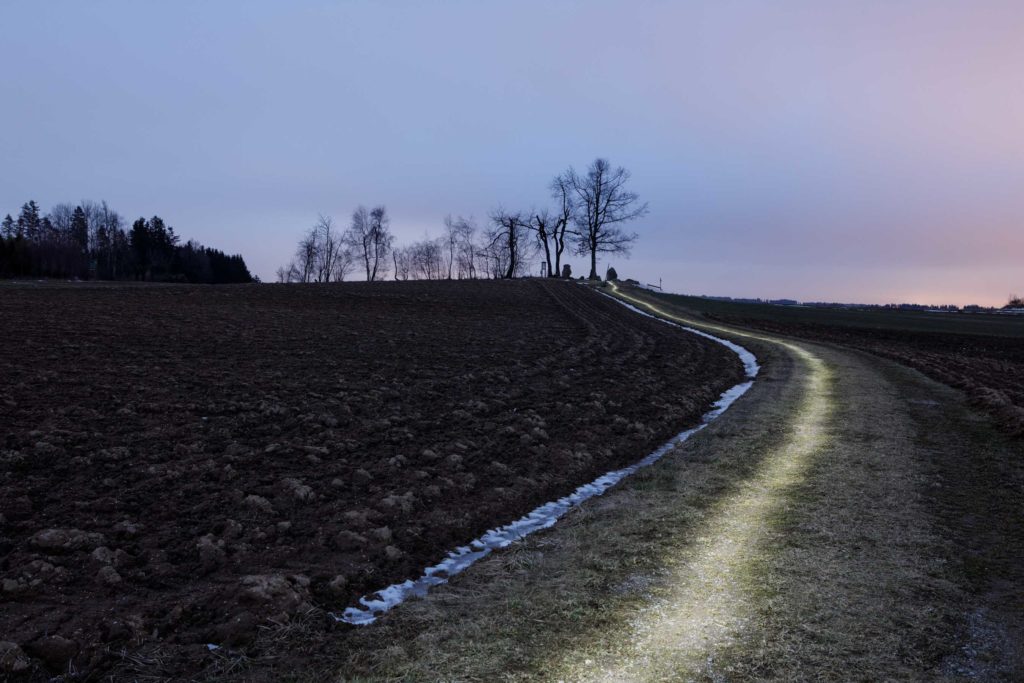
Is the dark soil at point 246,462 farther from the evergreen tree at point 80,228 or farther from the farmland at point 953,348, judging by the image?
the evergreen tree at point 80,228

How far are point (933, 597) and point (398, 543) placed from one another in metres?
5.71

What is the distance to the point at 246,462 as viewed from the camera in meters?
9.07

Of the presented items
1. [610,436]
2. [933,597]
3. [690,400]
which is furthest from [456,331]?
[933,597]

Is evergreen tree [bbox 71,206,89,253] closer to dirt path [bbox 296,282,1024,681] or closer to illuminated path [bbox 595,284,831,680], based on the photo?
dirt path [bbox 296,282,1024,681]

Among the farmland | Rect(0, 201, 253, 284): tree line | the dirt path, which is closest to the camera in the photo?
the dirt path

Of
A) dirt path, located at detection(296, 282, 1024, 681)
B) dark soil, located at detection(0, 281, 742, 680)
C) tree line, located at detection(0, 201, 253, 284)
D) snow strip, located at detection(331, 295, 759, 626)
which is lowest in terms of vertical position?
snow strip, located at detection(331, 295, 759, 626)

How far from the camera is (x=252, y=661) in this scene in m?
4.79

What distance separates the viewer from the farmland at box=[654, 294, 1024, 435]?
16797 millimetres

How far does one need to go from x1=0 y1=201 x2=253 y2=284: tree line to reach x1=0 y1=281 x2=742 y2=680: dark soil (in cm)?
7732

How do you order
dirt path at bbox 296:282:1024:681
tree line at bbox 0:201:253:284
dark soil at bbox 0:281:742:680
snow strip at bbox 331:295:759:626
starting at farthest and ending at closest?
tree line at bbox 0:201:253:284, snow strip at bbox 331:295:759:626, dark soil at bbox 0:281:742:680, dirt path at bbox 296:282:1024:681

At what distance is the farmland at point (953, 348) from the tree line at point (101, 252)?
8673 cm

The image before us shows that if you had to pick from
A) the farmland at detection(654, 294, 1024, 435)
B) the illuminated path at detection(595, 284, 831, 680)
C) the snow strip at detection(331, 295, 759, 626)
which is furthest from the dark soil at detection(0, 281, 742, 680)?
the farmland at detection(654, 294, 1024, 435)

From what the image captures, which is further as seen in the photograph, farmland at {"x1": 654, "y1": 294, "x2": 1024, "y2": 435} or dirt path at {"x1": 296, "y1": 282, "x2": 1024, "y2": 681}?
farmland at {"x1": 654, "y1": 294, "x2": 1024, "y2": 435}

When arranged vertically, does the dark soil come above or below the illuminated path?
above
